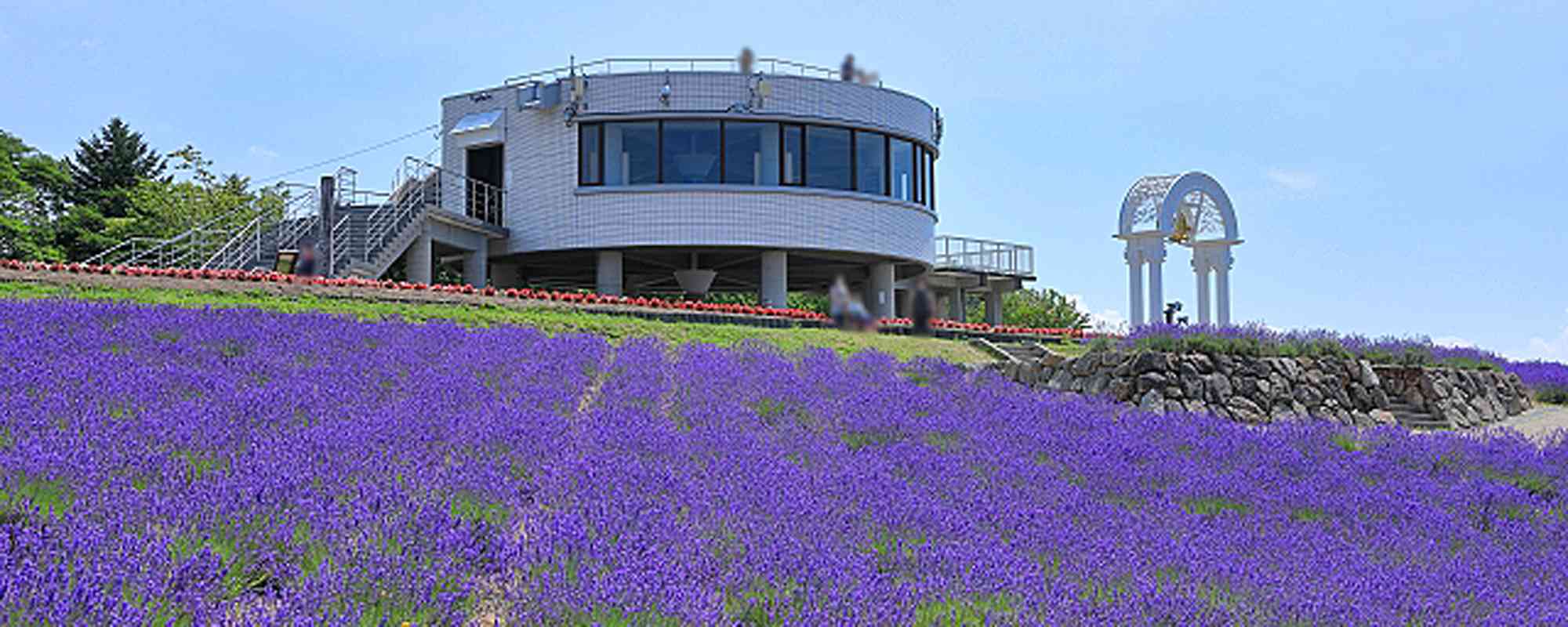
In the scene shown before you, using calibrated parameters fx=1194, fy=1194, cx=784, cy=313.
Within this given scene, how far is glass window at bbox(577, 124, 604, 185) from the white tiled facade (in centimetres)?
14

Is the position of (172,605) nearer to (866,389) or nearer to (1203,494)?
(1203,494)

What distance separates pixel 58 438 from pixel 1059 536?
194 inches

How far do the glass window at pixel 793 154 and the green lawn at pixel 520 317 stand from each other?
812cm

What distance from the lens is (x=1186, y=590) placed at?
5.25m

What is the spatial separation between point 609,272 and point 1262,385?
50.4ft

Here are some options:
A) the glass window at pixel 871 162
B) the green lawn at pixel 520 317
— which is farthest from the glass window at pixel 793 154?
the green lawn at pixel 520 317

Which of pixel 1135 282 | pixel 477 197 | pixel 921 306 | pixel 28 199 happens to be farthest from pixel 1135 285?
pixel 28 199

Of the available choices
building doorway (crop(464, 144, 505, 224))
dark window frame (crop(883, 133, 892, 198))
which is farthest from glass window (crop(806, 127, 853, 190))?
building doorway (crop(464, 144, 505, 224))

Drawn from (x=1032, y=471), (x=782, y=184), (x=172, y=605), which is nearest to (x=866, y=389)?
(x=1032, y=471)

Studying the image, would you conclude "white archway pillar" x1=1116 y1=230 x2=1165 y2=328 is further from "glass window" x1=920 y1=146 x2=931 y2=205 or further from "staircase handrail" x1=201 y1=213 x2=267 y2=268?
"staircase handrail" x1=201 y1=213 x2=267 y2=268

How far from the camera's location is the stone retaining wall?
15.6m

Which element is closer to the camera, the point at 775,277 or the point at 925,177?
the point at 775,277

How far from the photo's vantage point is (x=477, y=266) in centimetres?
2733

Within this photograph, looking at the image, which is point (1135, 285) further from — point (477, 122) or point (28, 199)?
point (28, 199)
